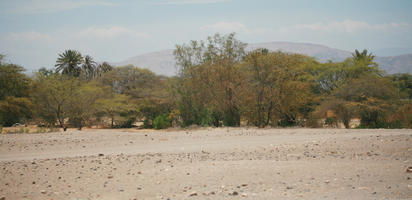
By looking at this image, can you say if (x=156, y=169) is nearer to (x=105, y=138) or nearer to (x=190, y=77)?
(x=105, y=138)

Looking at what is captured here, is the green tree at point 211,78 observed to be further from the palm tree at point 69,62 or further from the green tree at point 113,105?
the palm tree at point 69,62

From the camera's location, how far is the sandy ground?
22.7 feet

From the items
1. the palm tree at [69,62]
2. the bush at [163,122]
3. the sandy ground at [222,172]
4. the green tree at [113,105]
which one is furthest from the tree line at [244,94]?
the palm tree at [69,62]

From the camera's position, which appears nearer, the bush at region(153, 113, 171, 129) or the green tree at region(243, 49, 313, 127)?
the green tree at region(243, 49, 313, 127)

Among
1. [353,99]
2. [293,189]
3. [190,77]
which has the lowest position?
[293,189]

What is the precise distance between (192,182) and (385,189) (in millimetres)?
4067

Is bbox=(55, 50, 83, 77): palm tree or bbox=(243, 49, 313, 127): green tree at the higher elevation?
bbox=(55, 50, 83, 77): palm tree

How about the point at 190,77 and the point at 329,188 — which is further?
the point at 190,77

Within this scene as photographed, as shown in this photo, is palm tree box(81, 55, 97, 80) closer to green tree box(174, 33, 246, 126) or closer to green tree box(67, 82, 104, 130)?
green tree box(67, 82, 104, 130)

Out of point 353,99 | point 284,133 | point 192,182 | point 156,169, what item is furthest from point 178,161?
point 353,99

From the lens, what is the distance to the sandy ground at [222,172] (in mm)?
6918

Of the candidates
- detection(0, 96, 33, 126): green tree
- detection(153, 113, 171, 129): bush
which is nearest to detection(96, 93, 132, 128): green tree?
detection(0, 96, 33, 126): green tree

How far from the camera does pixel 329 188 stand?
22.6ft

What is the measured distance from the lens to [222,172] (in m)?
8.38
